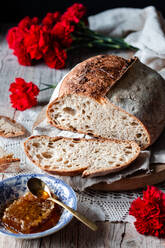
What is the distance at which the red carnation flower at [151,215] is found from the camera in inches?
103

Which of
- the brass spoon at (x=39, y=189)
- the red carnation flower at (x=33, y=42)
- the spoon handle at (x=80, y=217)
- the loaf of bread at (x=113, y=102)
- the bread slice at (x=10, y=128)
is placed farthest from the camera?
the red carnation flower at (x=33, y=42)

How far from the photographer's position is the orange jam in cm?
252

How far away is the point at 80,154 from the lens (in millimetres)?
3117

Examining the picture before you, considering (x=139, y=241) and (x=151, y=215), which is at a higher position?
(x=151, y=215)

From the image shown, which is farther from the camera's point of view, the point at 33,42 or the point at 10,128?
the point at 33,42

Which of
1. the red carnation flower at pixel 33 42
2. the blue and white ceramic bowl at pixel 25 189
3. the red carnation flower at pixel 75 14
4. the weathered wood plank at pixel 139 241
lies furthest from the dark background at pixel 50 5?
the weathered wood plank at pixel 139 241

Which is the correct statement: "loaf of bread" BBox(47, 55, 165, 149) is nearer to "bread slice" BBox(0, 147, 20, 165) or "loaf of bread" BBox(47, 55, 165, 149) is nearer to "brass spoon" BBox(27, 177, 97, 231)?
"bread slice" BBox(0, 147, 20, 165)

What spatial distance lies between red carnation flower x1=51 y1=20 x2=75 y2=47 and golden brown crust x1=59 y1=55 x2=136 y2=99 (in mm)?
1520

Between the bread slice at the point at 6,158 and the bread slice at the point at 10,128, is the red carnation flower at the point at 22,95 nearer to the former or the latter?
the bread slice at the point at 10,128

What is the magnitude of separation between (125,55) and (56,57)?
96cm

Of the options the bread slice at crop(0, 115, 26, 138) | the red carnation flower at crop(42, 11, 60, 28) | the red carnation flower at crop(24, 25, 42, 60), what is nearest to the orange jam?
the bread slice at crop(0, 115, 26, 138)

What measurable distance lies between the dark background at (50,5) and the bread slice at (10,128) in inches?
109

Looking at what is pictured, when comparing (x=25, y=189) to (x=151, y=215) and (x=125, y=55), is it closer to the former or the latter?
(x=151, y=215)

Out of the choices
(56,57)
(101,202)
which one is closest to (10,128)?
(101,202)
